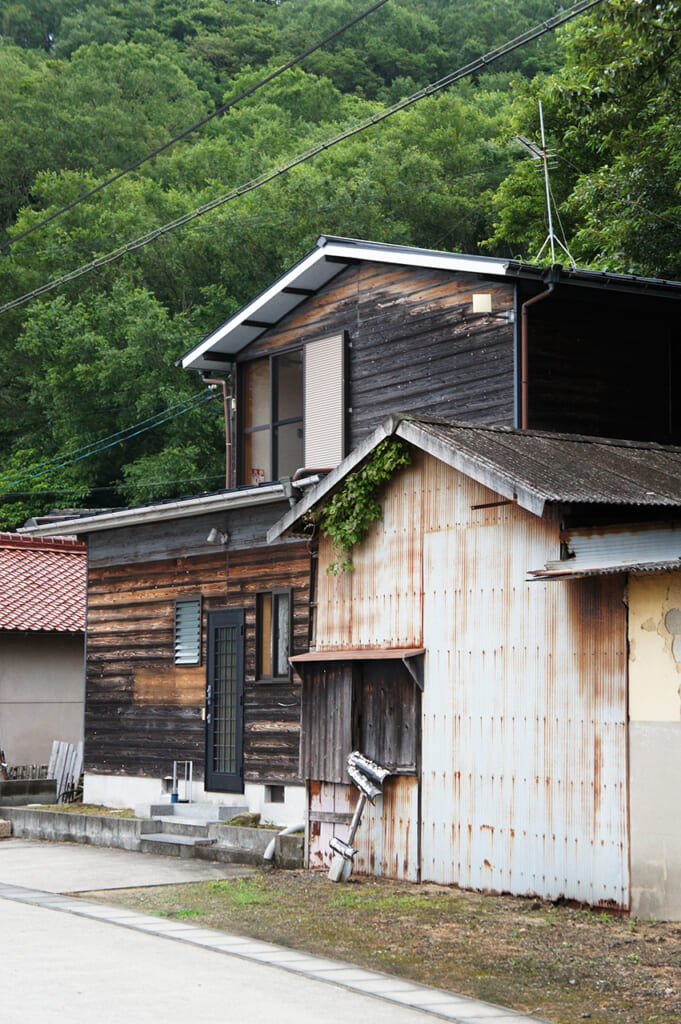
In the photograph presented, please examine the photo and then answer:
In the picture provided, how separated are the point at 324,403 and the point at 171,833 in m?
6.46

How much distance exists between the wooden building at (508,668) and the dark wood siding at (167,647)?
8.86 ft

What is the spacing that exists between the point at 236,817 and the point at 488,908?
612 centimetres

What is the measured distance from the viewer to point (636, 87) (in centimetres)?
2002

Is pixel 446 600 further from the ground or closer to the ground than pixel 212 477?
closer to the ground

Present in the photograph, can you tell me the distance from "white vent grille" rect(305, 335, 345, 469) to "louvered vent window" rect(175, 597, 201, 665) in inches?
107

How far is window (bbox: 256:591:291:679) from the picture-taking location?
16.9m

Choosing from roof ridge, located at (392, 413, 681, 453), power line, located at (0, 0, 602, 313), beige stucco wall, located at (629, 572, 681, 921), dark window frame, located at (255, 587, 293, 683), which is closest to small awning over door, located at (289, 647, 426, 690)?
roof ridge, located at (392, 413, 681, 453)

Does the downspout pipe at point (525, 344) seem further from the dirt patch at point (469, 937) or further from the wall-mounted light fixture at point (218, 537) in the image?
the dirt patch at point (469, 937)

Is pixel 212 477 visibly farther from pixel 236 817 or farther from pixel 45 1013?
pixel 45 1013

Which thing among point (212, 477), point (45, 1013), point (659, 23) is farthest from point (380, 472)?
point (212, 477)

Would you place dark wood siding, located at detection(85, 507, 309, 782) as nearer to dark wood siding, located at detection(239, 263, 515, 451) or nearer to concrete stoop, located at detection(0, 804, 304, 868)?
concrete stoop, located at detection(0, 804, 304, 868)

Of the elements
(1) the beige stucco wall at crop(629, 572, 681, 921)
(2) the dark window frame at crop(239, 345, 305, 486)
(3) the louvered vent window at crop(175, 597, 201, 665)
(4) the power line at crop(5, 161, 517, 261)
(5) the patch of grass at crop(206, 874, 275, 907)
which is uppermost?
(4) the power line at crop(5, 161, 517, 261)

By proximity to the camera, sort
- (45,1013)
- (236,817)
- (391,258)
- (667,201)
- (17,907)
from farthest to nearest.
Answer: (667,201) → (391,258) → (236,817) → (17,907) → (45,1013)

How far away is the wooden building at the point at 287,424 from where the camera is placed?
16344mm
